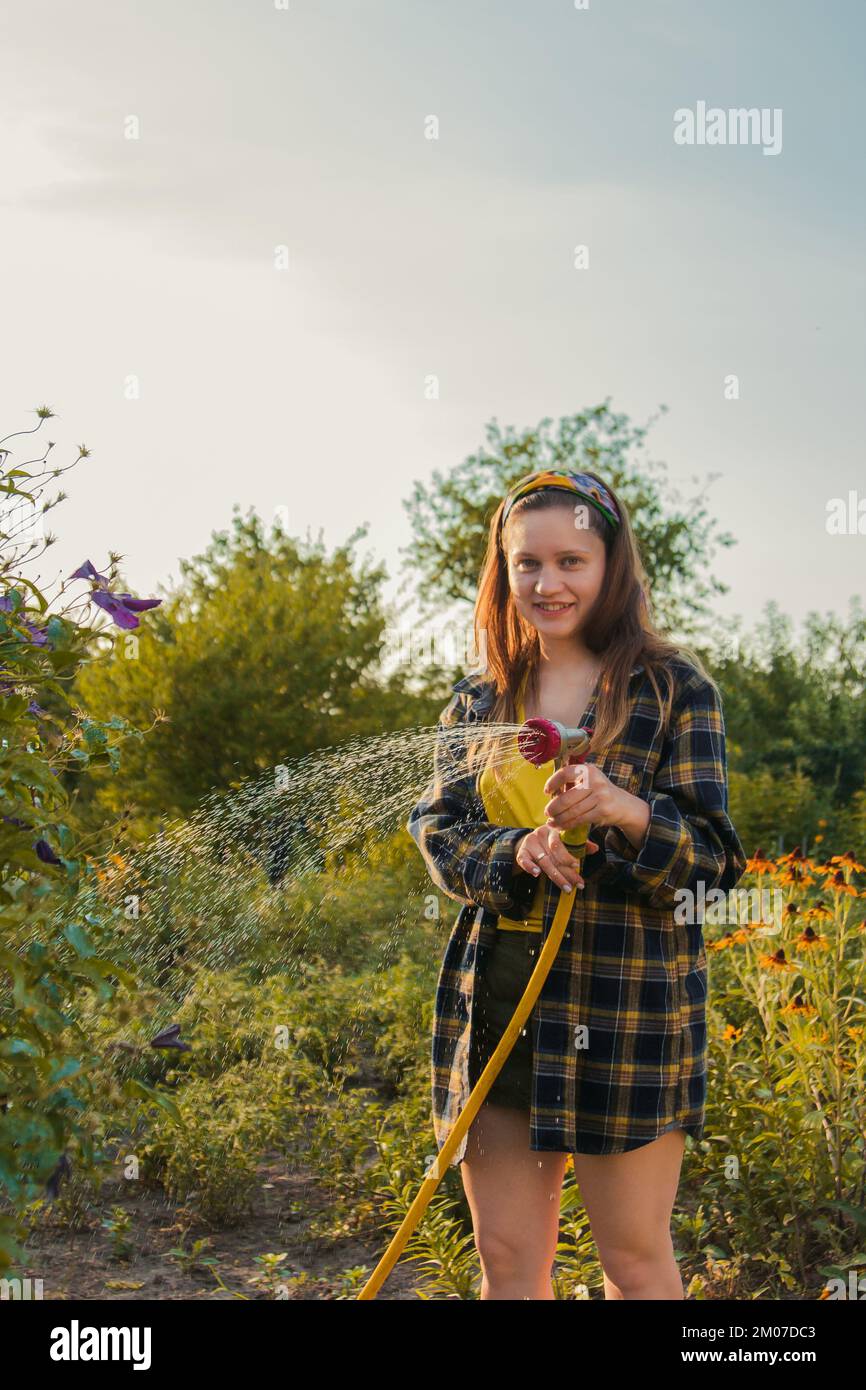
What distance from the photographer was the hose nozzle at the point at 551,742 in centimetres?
199

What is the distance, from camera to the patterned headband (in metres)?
2.20

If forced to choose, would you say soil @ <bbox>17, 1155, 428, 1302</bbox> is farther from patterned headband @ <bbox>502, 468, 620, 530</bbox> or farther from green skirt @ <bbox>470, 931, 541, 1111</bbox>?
patterned headband @ <bbox>502, 468, 620, 530</bbox>

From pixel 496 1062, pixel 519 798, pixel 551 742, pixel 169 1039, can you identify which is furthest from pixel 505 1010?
pixel 169 1039

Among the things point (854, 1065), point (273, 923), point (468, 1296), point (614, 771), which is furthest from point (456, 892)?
point (273, 923)

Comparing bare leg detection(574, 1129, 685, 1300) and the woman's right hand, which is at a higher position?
the woman's right hand

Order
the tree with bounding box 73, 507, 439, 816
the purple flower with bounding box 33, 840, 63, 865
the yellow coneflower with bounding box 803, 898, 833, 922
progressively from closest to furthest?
the purple flower with bounding box 33, 840, 63, 865 → the yellow coneflower with bounding box 803, 898, 833, 922 → the tree with bounding box 73, 507, 439, 816

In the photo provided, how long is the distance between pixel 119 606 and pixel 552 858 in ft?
2.53

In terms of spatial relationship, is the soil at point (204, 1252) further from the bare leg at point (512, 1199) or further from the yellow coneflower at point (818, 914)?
the yellow coneflower at point (818, 914)

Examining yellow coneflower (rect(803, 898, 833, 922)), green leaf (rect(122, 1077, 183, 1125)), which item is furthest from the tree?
green leaf (rect(122, 1077, 183, 1125))

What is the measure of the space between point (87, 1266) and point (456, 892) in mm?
1891

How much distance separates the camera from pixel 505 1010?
2119mm

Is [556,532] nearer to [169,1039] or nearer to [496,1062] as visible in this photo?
[496,1062]

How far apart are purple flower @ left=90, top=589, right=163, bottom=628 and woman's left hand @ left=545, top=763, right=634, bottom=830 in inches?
27.0

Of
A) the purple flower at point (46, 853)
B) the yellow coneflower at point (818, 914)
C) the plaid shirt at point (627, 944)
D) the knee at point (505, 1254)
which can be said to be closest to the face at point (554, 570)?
the plaid shirt at point (627, 944)
